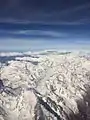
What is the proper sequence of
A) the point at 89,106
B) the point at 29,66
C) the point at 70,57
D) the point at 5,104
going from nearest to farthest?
the point at 5,104
the point at 89,106
the point at 29,66
the point at 70,57

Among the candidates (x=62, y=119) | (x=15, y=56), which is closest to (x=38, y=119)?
(x=62, y=119)

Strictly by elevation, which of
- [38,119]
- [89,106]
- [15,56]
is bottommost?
[89,106]

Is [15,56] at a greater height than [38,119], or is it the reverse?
[15,56]

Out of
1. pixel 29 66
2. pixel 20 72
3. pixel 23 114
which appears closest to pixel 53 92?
pixel 23 114

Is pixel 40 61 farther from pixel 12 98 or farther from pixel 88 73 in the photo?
pixel 12 98

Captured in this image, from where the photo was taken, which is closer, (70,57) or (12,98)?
(12,98)

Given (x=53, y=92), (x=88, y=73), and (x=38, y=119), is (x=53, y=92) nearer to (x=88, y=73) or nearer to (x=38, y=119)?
(x=38, y=119)

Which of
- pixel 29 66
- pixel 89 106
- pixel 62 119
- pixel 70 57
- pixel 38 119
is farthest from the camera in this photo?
pixel 70 57
